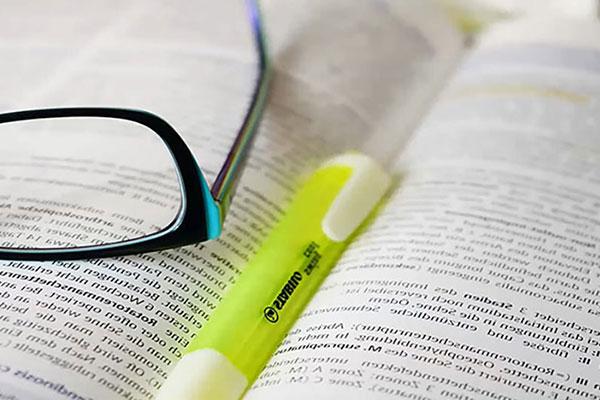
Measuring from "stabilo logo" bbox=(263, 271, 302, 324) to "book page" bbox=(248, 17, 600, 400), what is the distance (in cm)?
1

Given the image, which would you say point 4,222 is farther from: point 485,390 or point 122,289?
point 485,390

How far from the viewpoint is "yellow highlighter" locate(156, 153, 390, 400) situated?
1.23 feet

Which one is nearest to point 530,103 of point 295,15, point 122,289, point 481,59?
point 481,59

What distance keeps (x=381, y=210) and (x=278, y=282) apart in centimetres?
9

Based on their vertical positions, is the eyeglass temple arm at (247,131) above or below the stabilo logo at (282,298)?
above

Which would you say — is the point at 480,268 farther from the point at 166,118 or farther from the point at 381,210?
the point at 166,118

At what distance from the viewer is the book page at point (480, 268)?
36cm

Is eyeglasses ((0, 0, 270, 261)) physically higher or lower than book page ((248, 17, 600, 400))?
lower

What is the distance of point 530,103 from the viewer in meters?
0.56

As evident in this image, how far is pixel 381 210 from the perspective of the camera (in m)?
0.49

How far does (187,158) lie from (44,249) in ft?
0.25

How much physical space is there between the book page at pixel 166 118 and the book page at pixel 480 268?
47mm

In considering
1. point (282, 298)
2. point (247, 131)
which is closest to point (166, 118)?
point (247, 131)

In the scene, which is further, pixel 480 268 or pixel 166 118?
pixel 166 118
